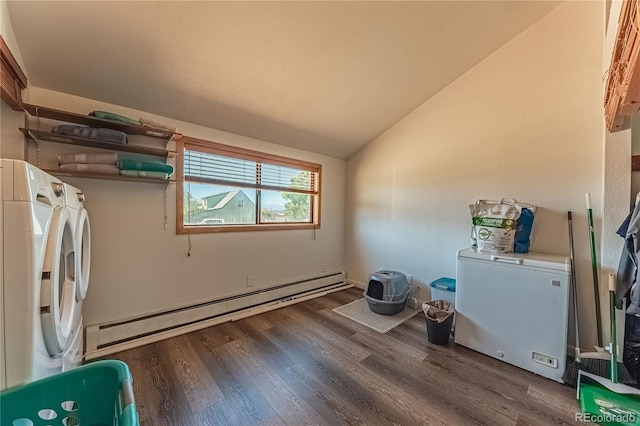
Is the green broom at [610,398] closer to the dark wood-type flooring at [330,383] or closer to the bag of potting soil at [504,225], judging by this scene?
the dark wood-type flooring at [330,383]

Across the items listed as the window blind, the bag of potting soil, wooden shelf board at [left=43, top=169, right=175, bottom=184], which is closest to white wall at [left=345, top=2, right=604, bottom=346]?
the bag of potting soil

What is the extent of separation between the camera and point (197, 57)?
1.88 meters

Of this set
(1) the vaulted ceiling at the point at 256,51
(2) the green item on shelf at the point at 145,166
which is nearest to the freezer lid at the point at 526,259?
(1) the vaulted ceiling at the point at 256,51

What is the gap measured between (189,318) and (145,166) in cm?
147

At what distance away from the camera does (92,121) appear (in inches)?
74.8

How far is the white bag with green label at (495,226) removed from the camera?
6.85 feet

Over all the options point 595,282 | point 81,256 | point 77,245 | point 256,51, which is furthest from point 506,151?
point 81,256

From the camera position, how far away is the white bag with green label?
2088mm

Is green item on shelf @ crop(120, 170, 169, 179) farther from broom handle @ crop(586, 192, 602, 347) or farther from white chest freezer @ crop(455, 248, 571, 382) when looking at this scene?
broom handle @ crop(586, 192, 602, 347)

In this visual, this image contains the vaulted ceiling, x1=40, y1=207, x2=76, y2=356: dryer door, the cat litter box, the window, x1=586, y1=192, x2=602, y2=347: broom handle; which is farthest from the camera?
the cat litter box

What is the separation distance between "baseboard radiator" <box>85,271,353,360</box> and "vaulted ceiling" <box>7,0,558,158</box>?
1.85m

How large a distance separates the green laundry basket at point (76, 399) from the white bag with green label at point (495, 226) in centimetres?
246

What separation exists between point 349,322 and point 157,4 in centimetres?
291

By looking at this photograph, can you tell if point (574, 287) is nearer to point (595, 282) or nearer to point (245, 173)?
point (595, 282)
